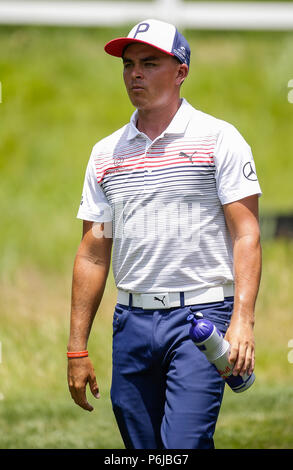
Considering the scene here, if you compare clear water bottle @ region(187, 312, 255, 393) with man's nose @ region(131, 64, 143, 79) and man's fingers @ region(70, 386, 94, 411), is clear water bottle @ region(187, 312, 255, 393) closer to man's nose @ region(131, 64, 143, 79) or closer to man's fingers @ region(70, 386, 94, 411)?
man's fingers @ region(70, 386, 94, 411)

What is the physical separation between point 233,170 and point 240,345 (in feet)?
2.61

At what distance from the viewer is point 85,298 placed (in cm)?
479

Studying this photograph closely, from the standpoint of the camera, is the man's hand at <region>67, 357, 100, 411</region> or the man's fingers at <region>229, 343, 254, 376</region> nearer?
the man's fingers at <region>229, 343, 254, 376</region>

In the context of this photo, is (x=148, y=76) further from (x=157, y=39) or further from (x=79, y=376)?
(x=79, y=376)

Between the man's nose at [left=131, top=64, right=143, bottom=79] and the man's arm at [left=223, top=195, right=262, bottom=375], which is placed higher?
the man's nose at [left=131, top=64, right=143, bottom=79]

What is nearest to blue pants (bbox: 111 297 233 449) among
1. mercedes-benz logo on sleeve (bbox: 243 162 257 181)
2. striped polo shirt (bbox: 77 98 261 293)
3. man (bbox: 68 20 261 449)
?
man (bbox: 68 20 261 449)

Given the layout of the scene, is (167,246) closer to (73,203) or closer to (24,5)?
(73,203)

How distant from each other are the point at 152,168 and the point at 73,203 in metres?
12.7

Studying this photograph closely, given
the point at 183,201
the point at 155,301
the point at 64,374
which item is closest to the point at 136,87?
the point at 183,201

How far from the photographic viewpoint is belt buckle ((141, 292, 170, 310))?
4391 mm

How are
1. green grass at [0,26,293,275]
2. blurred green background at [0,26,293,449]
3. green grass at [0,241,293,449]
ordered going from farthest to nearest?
green grass at [0,26,293,275] < blurred green background at [0,26,293,449] < green grass at [0,241,293,449]

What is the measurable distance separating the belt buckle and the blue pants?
3 centimetres

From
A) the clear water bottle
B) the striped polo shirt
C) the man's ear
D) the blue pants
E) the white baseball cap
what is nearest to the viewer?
the clear water bottle

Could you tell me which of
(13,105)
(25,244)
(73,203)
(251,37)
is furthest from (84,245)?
(251,37)
